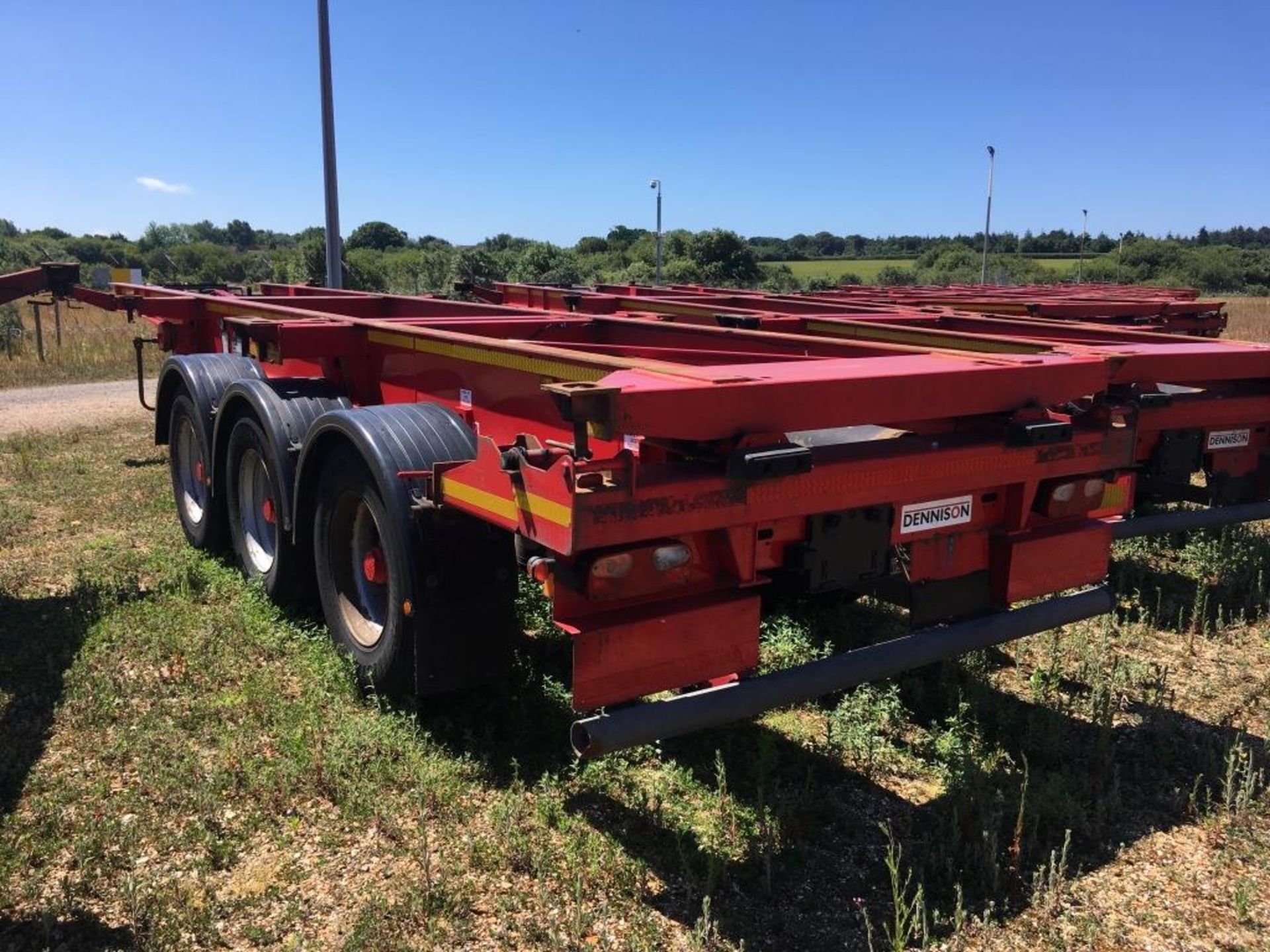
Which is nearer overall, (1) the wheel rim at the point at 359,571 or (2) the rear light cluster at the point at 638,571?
(2) the rear light cluster at the point at 638,571

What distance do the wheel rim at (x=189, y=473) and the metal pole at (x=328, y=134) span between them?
16.3ft

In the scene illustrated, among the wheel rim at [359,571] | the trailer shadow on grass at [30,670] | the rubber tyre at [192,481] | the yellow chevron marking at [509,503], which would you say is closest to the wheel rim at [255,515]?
the rubber tyre at [192,481]

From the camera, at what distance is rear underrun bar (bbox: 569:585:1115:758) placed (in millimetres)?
2732

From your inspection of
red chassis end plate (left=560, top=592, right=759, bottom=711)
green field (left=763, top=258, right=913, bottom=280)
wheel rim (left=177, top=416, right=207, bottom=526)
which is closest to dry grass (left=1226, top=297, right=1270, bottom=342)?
green field (left=763, top=258, right=913, bottom=280)

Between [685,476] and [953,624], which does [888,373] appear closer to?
[685,476]

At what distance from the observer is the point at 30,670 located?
14.5 ft

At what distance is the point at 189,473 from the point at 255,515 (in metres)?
1.35

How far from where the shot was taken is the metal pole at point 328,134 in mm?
11141

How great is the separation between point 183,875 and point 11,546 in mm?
4310

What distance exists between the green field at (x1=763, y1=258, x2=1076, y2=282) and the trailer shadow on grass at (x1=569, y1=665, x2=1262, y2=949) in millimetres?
41133

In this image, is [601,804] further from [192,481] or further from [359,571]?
[192,481]

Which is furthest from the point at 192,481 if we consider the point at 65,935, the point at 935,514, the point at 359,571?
the point at 935,514

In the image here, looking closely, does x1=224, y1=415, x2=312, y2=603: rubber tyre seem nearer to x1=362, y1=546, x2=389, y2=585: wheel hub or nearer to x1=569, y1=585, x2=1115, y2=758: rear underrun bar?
x1=362, y1=546, x2=389, y2=585: wheel hub

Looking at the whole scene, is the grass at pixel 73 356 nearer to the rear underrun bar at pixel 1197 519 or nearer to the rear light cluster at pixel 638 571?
the rear light cluster at pixel 638 571
